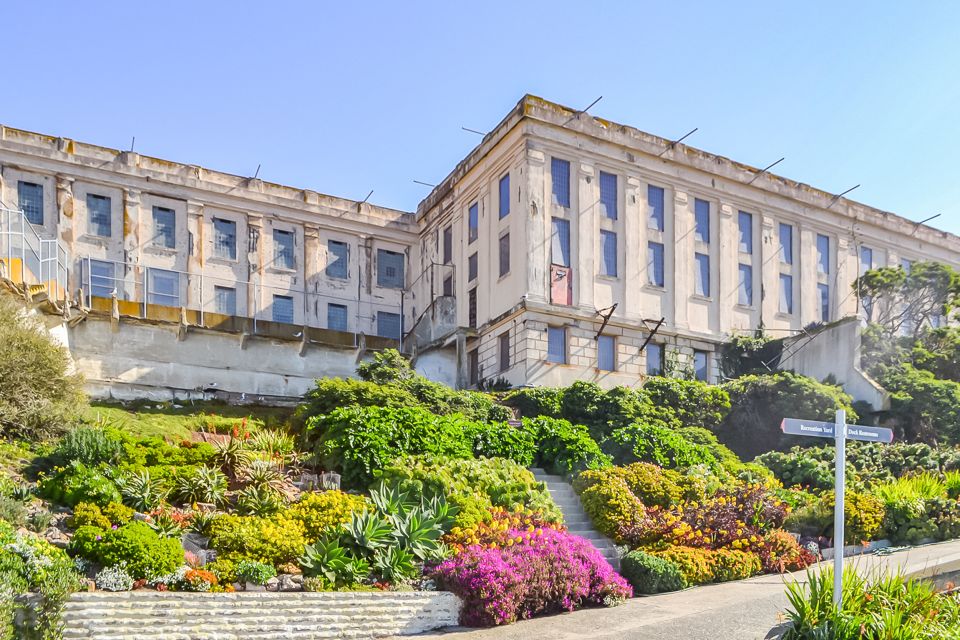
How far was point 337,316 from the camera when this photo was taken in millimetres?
37875

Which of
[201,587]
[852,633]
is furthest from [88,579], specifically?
[852,633]

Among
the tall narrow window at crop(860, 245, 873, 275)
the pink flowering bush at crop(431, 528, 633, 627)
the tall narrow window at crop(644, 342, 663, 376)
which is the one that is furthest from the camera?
the tall narrow window at crop(860, 245, 873, 275)

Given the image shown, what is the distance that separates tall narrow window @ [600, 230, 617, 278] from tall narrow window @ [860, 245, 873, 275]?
13718 millimetres

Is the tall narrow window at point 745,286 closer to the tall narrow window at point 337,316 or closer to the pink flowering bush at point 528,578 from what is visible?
the tall narrow window at point 337,316

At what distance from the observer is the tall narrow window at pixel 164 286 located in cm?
3419

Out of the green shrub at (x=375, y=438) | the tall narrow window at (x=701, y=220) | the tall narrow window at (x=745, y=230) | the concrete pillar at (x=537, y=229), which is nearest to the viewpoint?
the green shrub at (x=375, y=438)

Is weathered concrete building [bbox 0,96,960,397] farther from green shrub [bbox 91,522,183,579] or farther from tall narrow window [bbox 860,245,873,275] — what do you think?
green shrub [bbox 91,522,183,579]

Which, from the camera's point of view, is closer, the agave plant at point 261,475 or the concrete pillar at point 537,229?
the agave plant at point 261,475

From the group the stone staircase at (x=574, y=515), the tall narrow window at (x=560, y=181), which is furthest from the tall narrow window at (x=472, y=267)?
the stone staircase at (x=574, y=515)

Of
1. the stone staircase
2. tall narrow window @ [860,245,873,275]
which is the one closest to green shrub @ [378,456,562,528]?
the stone staircase

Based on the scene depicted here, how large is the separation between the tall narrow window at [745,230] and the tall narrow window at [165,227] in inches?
858

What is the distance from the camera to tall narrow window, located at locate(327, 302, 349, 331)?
123ft

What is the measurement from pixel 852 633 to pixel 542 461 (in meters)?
10.8

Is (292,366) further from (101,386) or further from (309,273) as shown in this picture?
(309,273)
